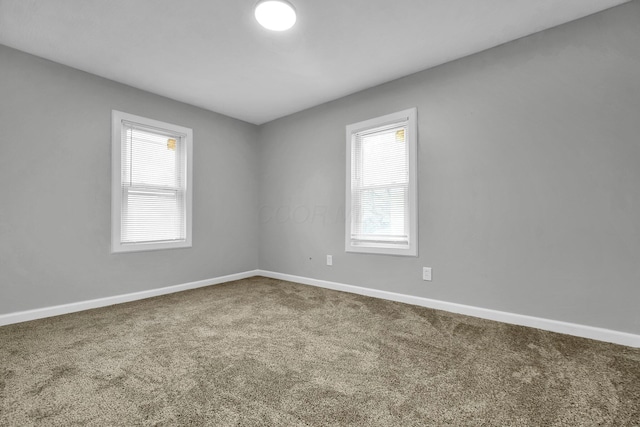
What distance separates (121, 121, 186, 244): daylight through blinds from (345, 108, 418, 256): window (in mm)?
2275

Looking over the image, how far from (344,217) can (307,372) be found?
2.29 metres

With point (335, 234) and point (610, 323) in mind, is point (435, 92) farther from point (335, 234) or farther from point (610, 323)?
point (610, 323)

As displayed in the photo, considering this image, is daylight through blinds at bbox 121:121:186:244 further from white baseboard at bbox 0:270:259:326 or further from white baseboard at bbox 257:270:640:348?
white baseboard at bbox 257:270:640:348

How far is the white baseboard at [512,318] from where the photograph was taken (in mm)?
2174

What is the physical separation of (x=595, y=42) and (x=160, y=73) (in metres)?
3.99

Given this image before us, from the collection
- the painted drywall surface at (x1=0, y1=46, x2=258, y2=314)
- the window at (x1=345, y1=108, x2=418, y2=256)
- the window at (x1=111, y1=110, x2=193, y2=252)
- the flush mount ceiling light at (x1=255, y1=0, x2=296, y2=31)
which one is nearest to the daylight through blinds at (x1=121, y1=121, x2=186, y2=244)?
the window at (x1=111, y1=110, x2=193, y2=252)

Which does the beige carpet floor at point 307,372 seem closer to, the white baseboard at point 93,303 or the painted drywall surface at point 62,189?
the white baseboard at point 93,303

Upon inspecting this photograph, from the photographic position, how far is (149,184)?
142 inches

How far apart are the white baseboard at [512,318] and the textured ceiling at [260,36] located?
8.10ft

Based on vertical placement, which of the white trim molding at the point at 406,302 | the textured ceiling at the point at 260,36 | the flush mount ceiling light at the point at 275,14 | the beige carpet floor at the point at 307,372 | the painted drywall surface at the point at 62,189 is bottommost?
the beige carpet floor at the point at 307,372

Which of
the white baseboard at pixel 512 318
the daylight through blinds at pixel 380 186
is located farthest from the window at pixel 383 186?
the white baseboard at pixel 512 318

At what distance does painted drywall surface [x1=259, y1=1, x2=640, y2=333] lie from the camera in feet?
7.21

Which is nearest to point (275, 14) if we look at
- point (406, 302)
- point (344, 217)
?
point (344, 217)

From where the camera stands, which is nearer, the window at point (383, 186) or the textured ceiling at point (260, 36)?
the textured ceiling at point (260, 36)
